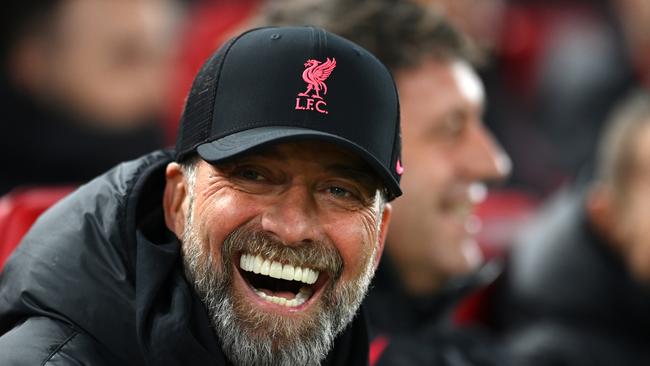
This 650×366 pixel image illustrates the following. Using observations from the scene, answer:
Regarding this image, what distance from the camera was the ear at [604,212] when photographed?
14.9 ft

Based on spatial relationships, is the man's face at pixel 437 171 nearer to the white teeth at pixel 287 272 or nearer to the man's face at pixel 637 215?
the man's face at pixel 637 215

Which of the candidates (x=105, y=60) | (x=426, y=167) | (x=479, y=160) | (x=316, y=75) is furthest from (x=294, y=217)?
(x=105, y=60)

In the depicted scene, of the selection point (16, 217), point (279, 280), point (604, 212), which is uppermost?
point (279, 280)

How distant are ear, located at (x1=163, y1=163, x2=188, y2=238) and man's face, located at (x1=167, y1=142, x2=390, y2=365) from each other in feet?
0.24

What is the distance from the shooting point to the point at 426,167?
355 centimetres

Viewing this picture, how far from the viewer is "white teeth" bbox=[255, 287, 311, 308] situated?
2.27 metres

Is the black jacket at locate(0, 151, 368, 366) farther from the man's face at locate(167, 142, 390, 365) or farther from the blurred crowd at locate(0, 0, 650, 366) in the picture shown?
the blurred crowd at locate(0, 0, 650, 366)

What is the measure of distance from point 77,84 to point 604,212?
100.0 inches

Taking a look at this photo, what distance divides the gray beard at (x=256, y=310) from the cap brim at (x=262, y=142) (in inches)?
6.2

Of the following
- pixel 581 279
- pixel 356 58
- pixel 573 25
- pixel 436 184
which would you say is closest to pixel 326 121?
pixel 356 58

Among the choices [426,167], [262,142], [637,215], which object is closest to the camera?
[262,142]

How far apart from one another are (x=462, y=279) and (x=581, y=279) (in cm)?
102

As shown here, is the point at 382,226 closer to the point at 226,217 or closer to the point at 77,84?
the point at 226,217

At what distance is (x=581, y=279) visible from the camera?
14.8ft
